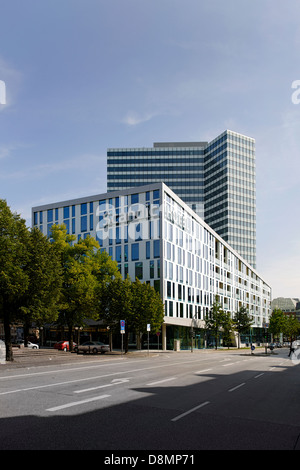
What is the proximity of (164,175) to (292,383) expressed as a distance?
417ft

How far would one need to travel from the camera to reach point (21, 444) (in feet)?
25.5

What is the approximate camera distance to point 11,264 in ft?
95.8

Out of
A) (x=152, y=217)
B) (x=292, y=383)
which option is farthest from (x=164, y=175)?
(x=292, y=383)

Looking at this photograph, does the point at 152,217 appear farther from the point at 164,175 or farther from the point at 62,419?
the point at 164,175

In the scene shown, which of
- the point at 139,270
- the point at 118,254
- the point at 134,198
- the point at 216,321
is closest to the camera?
the point at 139,270

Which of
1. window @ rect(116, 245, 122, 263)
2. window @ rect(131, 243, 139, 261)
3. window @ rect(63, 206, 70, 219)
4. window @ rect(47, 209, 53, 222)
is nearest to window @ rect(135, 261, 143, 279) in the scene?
window @ rect(131, 243, 139, 261)

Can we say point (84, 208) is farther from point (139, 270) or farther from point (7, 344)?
point (7, 344)

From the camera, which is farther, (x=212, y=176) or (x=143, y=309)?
(x=212, y=176)

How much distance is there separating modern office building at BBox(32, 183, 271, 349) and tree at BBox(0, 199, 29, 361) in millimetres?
35191

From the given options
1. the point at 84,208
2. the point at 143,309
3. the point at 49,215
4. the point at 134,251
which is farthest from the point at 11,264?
the point at 49,215

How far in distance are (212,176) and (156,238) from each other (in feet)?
276

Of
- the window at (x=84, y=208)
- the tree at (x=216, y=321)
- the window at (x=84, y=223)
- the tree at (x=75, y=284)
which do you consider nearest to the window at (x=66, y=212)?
the window at (x=84, y=208)

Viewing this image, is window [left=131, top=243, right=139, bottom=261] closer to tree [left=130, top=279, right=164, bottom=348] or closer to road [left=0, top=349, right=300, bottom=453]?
tree [left=130, top=279, right=164, bottom=348]

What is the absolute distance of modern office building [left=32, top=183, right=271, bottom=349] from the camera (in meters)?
65.6
